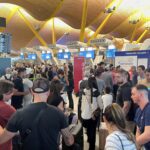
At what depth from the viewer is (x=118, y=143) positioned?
2.27m

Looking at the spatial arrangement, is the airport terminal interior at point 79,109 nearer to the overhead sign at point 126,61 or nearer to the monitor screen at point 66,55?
the overhead sign at point 126,61

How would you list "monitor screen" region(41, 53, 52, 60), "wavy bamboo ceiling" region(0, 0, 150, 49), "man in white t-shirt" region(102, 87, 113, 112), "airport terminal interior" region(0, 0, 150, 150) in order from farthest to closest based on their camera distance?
1. "monitor screen" region(41, 53, 52, 60)
2. "wavy bamboo ceiling" region(0, 0, 150, 49)
3. "man in white t-shirt" region(102, 87, 113, 112)
4. "airport terminal interior" region(0, 0, 150, 150)

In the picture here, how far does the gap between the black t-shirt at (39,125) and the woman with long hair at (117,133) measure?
0.56 meters

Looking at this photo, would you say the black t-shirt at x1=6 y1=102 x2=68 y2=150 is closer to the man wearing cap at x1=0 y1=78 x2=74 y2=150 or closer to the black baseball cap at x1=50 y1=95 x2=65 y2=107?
the man wearing cap at x1=0 y1=78 x2=74 y2=150

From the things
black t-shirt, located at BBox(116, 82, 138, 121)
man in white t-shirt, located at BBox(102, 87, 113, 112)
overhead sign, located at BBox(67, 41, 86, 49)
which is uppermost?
overhead sign, located at BBox(67, 41, 86, 49)

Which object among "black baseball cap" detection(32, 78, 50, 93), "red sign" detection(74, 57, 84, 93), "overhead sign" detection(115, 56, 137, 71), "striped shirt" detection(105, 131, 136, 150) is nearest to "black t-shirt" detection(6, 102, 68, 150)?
"black baseball cap" detection(32, 78, 50, 93)

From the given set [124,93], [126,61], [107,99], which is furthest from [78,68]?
[124,93]

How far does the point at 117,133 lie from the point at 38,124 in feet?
2.58

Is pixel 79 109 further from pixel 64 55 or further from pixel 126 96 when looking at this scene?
pixel 64 55

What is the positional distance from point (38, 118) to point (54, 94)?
113 cm

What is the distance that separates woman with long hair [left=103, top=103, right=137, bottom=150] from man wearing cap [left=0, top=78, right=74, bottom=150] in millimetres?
565

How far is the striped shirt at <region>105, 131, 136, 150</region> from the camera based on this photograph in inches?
88.8

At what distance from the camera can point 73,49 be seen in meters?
28.2

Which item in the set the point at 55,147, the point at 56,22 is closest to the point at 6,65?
the point at 55,147
